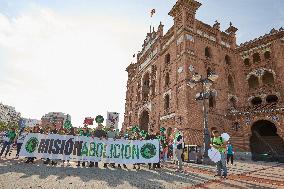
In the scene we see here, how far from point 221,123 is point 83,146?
16.2 m

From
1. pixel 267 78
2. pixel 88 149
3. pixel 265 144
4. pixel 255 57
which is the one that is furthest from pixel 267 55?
pixel 88 149

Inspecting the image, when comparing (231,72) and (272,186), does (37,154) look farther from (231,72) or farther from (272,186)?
(231,72)

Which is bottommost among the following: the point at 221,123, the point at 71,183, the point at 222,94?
the point at 71,183

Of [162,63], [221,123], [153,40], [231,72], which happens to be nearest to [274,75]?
[231,72]

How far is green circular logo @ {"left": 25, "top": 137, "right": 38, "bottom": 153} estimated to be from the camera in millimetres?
9219

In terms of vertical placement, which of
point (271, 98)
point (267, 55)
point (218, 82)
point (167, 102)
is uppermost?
point (267, 55)

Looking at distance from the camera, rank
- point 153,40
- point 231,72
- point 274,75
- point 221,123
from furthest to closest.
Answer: point 153,40
point 231,72
point 274,75
point 221,123

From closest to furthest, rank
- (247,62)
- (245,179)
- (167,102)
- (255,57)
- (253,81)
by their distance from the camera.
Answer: (245,179), (167,102), (253,81), (255,57), (247,62)

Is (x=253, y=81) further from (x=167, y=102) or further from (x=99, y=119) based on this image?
(x=99, y=119)

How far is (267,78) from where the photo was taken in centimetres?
2489

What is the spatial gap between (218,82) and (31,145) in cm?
1925

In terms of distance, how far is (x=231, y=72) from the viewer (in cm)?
2511

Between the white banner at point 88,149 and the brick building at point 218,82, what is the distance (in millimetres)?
10177

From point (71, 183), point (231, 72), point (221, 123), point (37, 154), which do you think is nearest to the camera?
point (71, 183)
